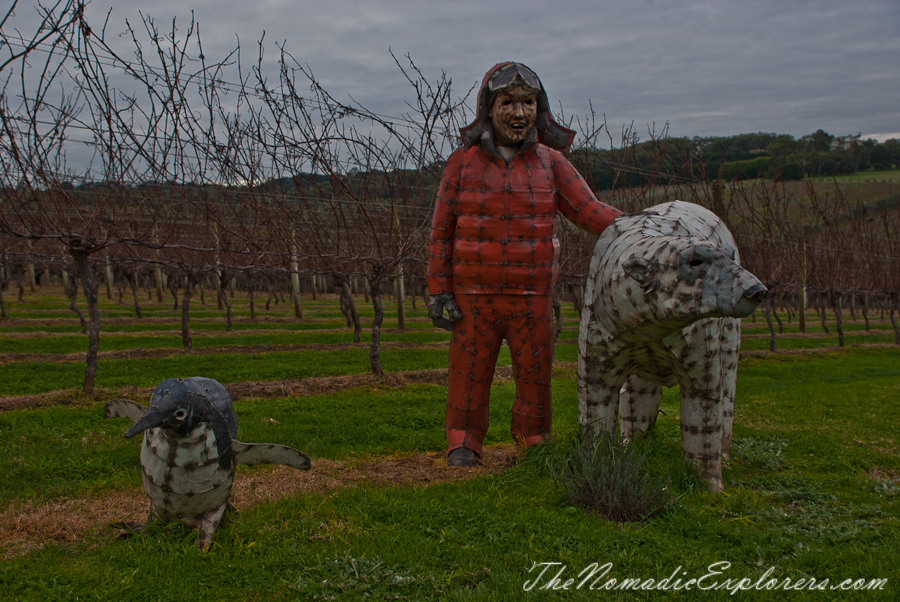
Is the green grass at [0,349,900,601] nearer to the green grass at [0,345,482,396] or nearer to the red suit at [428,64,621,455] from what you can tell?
the red suit at [428,64,621,455]

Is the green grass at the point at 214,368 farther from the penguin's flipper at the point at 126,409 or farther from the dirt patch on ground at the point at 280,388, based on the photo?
the penguin's flipper at the point at 126,409

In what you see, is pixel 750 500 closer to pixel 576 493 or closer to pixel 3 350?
pixel 576 493

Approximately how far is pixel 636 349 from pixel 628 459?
612 millimetres

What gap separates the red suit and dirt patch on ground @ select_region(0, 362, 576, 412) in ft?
13.3

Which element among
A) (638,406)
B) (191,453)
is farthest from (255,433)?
(638,406)

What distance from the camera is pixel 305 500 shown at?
10.9ft

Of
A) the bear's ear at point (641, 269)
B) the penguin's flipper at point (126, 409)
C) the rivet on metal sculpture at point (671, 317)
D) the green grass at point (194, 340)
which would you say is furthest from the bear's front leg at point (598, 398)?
the green grass at point (194, 340)

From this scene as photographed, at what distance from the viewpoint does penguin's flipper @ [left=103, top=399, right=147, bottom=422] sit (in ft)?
9.59

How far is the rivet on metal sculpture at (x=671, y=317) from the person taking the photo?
2.60 metres

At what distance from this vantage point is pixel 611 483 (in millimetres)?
3266

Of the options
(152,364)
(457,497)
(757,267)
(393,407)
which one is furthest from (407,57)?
(757,267)

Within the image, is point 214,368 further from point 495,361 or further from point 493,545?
point 493,545

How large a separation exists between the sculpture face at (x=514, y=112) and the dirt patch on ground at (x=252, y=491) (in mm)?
2233

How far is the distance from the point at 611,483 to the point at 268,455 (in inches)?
72.3
